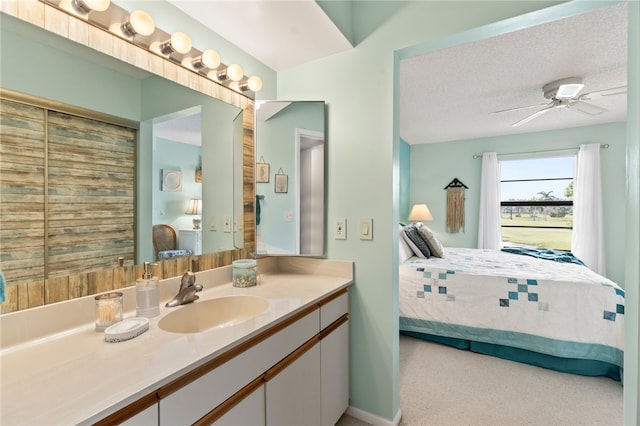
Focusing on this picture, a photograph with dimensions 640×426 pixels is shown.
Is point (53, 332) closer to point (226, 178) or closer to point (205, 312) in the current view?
point (205, 312)

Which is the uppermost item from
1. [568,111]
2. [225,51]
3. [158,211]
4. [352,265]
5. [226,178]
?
[568,111]

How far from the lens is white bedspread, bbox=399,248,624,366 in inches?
86.5

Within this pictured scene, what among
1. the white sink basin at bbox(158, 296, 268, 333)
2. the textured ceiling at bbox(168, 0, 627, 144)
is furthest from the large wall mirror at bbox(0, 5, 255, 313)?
the textured ceiling at bbox(168, 0, 627, 144)

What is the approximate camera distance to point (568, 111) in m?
3.58

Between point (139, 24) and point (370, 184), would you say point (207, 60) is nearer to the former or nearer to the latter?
point (139, 24)

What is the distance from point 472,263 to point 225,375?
9.62 feet

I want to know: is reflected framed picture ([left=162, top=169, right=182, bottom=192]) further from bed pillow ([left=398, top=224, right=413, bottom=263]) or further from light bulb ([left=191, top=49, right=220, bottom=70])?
bed pillow ([left=398, top=224, right=413, bottom=263])

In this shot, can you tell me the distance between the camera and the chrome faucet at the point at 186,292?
1.21 m

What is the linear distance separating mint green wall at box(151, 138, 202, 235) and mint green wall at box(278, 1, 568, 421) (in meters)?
0.77

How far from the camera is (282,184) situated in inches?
72.4

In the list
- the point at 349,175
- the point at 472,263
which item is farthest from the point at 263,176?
the point at 472,263

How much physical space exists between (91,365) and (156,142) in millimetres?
865

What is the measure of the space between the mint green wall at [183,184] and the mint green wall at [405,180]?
4.08m

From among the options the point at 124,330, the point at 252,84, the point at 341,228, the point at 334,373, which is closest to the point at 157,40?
the point at 252,84
